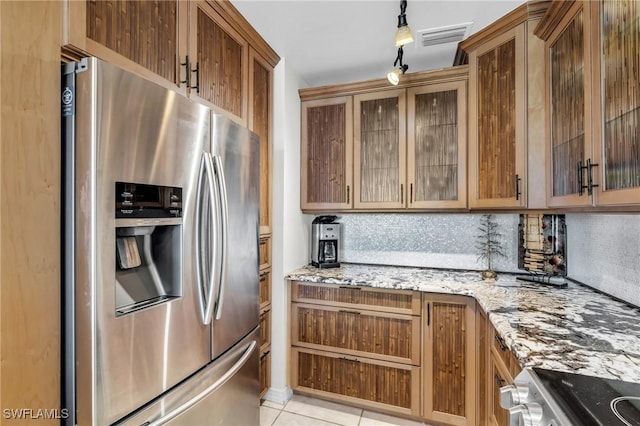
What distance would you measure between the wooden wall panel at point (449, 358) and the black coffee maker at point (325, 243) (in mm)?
925

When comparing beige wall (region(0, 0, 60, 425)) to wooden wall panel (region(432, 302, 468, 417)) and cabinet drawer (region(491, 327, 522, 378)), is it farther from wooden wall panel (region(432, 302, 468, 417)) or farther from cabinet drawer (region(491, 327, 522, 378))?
wooden wall panel (region(432, 302, 468, 417))

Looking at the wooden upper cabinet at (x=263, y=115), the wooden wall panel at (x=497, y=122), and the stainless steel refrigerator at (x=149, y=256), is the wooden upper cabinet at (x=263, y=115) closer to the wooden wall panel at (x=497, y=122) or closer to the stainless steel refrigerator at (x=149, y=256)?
the stainless steel refrigerator at (x=149, y=256)

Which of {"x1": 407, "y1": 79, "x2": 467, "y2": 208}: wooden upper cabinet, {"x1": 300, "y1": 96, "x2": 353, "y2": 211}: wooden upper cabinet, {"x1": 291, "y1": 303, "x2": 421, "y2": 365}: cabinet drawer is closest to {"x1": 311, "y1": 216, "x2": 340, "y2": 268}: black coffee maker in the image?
{"x1": 300, "y1": 96, "x2": 353, "y2": 211}: wooden upper cabinet

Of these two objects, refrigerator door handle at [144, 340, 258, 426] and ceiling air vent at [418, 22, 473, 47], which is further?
ceiling air vent at [418, 22, 473, 47]

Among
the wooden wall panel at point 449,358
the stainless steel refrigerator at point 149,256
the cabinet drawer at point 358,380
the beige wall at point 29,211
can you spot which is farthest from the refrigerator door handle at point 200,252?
the wooden wall panel at point 449,358

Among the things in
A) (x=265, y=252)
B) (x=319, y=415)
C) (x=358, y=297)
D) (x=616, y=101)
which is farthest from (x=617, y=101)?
(x=319, y=415)

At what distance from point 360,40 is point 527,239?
6.06ft

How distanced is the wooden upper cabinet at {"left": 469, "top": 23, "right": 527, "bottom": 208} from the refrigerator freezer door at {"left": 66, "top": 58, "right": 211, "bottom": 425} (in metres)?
1.84

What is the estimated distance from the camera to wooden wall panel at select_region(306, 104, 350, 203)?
2545mm

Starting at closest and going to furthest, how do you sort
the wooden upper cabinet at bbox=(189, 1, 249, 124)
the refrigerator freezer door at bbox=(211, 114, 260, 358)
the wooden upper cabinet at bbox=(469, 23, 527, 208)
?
the refrigerator freezer door at bbox=(211, 114, 260, 358) < the wooden upper cabinet at bbox=(189, 1, 249, 124) < the wooden upper cabinet at bbox=(469, 23, 527, 208)

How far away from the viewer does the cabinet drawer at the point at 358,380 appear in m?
2.07

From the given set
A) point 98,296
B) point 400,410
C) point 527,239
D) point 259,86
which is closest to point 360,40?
point 259,86

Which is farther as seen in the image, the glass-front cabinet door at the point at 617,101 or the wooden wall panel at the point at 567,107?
the wooden wall panel at the point at 567,107

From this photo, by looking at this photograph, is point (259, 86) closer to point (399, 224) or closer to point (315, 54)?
point (315, 54)
